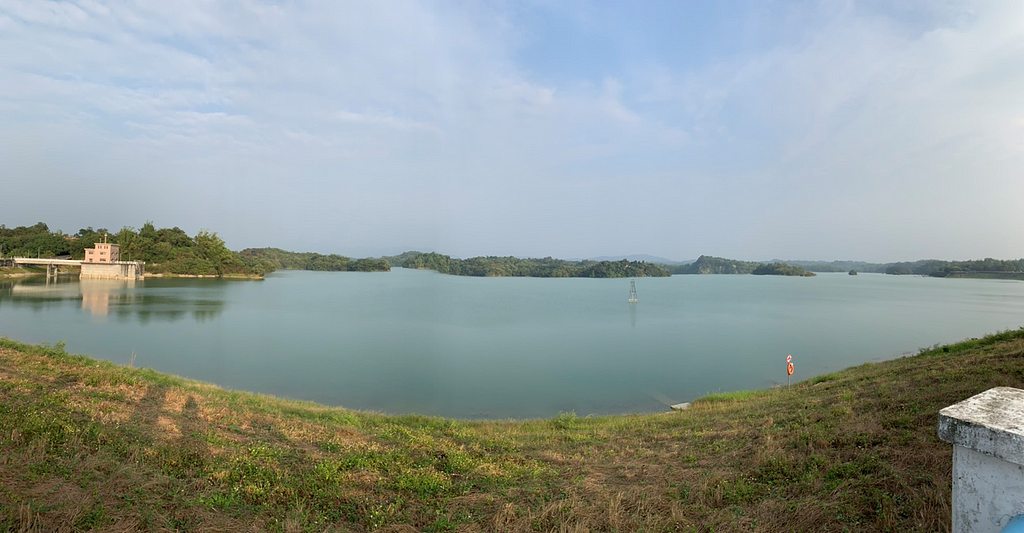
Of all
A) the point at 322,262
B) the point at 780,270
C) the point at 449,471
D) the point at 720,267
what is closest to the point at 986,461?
the point at 449,471

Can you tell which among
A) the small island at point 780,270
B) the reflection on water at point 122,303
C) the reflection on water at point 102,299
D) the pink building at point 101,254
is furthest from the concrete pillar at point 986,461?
the small island at point 780,270

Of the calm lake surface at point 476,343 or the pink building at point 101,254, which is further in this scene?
the pink building at point 101,254

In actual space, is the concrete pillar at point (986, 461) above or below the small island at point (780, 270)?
below

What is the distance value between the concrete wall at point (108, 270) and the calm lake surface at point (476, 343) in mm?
18181

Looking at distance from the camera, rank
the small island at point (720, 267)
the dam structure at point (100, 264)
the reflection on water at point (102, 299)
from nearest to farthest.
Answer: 1. the reflection on water at point (102, 299)
2. the dam structure at point (100, 264)
3. the small island at point (720, 267)

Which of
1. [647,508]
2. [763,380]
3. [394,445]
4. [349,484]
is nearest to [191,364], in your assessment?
[394,445]

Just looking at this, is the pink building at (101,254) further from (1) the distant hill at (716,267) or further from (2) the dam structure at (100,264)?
(1) the distant hill at (716,267)

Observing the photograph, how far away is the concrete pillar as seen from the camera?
50.8 inches

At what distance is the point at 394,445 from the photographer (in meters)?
5.15

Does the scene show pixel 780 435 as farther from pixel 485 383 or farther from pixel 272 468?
pixel 485 383

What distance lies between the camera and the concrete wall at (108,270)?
53.7 metres

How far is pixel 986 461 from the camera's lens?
1.37 metres

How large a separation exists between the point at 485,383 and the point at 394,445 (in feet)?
30.7

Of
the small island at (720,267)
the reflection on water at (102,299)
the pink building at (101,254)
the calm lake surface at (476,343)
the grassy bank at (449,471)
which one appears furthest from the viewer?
the small island at (720,267)
